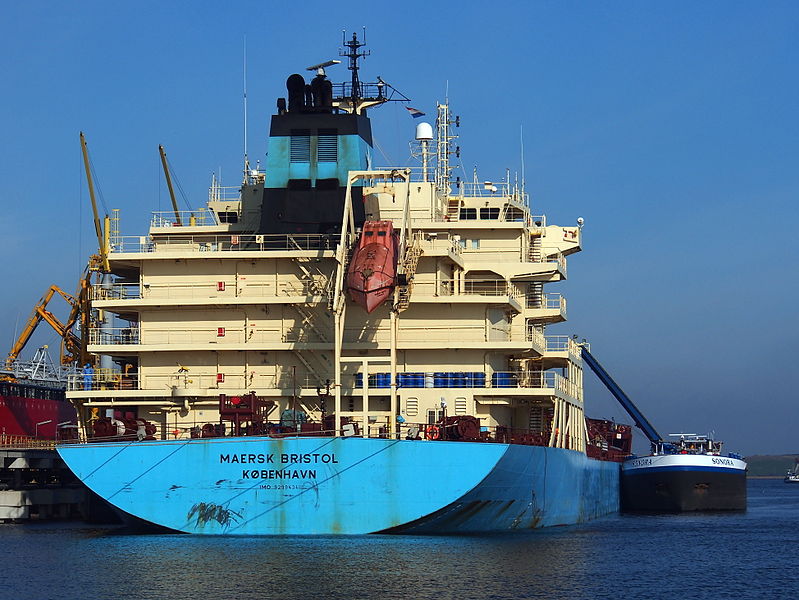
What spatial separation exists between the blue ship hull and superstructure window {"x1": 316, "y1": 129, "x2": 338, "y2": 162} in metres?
10.1

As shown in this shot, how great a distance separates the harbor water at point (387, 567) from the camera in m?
28.6

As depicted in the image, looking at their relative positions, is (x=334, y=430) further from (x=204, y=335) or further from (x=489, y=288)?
(x=489, y=288)

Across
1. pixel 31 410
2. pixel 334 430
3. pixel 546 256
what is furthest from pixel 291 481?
pixel 31 410

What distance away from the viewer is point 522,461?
1503 inches

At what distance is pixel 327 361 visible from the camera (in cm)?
3978

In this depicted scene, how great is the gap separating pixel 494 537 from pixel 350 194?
34.2 feet

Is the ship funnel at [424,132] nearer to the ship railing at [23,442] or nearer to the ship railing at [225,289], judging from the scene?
the ship railing at [225,289]

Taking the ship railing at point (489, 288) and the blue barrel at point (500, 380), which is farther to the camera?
the ship railing at point (489, 288)

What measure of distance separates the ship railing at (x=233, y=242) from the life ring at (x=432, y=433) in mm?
6554

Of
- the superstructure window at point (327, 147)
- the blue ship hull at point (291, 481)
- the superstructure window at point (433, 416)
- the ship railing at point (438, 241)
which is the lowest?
the blue ship hull at point (291, 481)

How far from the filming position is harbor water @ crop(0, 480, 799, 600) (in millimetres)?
28609

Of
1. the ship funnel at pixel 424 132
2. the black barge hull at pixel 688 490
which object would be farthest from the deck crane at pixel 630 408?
the ship funnel at pixel 424 132

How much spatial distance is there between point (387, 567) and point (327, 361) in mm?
9949

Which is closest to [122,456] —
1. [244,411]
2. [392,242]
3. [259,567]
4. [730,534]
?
[244,411]
